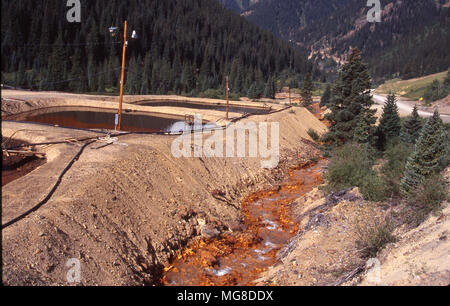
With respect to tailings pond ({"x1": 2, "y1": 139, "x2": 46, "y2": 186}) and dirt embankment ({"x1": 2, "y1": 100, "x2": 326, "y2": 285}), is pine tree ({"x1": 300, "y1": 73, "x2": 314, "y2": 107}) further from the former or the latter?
tailings pond ({"x1": 2, "y1": 139, "x2": 46, "y2": 186})

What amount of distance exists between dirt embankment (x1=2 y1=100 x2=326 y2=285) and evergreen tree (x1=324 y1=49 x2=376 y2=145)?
30.7 ft

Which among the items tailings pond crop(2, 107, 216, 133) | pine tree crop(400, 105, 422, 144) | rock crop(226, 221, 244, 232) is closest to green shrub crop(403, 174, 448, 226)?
rock crop(226, 221, 244, 232)

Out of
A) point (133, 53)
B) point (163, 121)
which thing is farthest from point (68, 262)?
point (133, 53)

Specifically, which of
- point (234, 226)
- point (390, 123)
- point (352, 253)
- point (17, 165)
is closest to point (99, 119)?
point (17, 165)

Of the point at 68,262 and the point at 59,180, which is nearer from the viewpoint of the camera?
the point at 68,262

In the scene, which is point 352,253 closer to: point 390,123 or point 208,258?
point 208,258

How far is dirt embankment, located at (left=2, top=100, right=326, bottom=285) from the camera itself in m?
9.00

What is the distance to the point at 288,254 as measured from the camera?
41.7 ft

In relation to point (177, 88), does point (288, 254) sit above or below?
below

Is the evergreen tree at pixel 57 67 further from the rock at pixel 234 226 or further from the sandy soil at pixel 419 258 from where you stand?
the sandy soil at pixel 419 258

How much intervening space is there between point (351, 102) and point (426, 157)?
38.5 feet

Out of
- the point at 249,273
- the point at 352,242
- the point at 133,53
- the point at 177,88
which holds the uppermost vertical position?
the point at 133,53

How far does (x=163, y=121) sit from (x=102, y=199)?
21779 mm

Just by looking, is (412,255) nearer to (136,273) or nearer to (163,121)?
(136,273)
